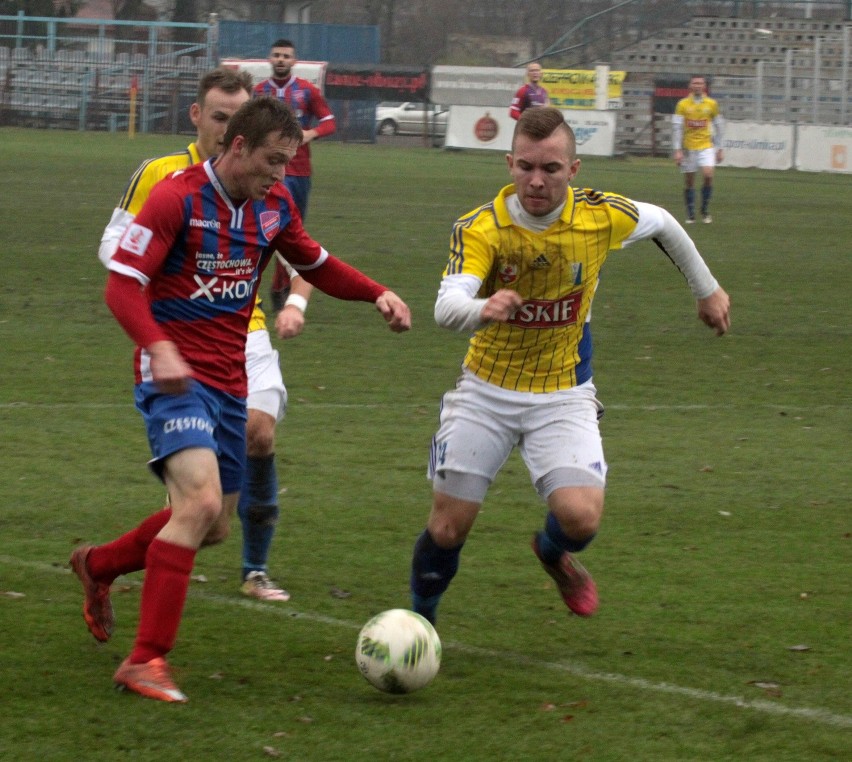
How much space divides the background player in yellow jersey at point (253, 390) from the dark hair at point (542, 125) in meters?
1.00

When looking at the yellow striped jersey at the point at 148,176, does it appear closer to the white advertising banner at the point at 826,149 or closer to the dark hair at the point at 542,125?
the dark hair at the point at 542,125

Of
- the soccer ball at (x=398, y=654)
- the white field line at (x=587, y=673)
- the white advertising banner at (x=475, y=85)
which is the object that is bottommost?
the white field line at (x=587, y=673)

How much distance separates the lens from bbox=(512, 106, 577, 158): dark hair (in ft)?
15.9

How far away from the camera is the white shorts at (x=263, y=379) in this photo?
18.1ft

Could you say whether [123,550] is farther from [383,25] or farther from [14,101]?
[383,25]

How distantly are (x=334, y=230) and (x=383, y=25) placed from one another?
48.6m

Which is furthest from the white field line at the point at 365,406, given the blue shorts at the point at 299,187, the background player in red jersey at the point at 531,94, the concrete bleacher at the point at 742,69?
the concrete bleacher at the point at 742,69

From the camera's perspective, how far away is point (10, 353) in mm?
10383

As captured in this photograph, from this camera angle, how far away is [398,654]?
446cm

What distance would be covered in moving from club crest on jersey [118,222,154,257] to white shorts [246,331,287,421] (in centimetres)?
115

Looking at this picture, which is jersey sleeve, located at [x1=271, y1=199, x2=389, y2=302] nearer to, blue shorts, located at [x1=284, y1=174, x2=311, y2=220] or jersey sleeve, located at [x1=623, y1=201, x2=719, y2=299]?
jersey sleeve, located at [x1=623, y1=201, x2=719, y2=299]

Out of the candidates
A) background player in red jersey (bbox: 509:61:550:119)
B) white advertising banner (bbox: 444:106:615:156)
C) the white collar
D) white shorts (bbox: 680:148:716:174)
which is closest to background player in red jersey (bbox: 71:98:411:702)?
the white collar

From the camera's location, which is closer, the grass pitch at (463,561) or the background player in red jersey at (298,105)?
the grass pitch at (463,561)

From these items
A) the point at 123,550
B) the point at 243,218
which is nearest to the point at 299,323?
the point at 243,218
